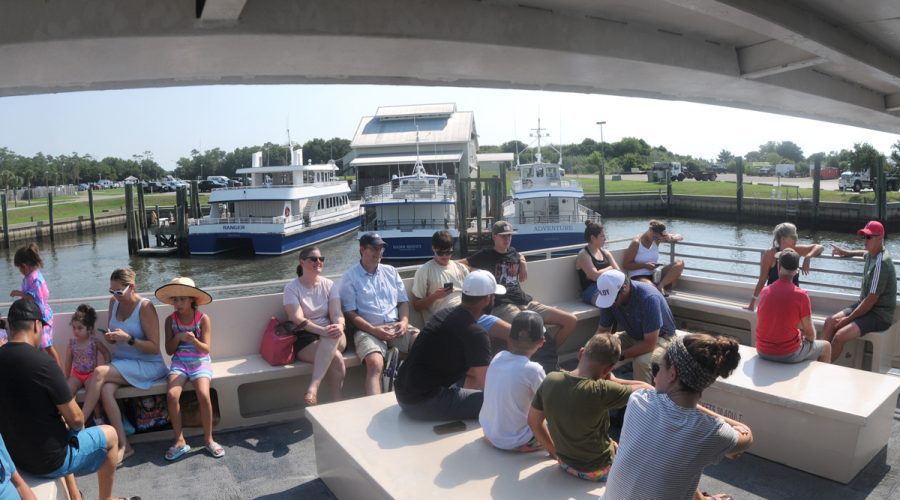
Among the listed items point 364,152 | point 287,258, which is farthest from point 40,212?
point 287,258

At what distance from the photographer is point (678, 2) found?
3.20 m

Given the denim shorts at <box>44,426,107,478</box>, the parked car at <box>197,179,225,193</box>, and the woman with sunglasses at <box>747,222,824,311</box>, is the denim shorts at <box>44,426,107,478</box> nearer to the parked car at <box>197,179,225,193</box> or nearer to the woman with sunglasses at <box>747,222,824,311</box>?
the woman with sunglasses at <box>747,222,824,311</box>

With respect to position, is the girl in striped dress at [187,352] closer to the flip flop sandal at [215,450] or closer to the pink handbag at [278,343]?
the flip flop sandal at [215,450]

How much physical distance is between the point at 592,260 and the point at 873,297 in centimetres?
233

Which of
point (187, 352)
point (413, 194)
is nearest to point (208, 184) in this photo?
point (413, 194)

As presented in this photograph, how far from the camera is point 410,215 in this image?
94.7ft

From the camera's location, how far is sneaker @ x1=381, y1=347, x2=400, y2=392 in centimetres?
462

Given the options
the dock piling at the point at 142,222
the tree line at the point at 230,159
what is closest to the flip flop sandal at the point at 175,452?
the dock piling at the point at 142,222

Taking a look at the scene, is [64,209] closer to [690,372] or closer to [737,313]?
[737,313]

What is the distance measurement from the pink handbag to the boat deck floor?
64 centimetres

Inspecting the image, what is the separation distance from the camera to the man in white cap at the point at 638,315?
425 cm

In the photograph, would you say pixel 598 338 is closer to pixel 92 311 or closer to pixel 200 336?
pixel 200 336

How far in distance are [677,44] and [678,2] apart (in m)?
1.62

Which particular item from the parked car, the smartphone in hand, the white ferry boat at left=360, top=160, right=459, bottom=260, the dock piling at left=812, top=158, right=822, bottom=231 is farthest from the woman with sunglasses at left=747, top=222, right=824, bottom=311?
the parked car
